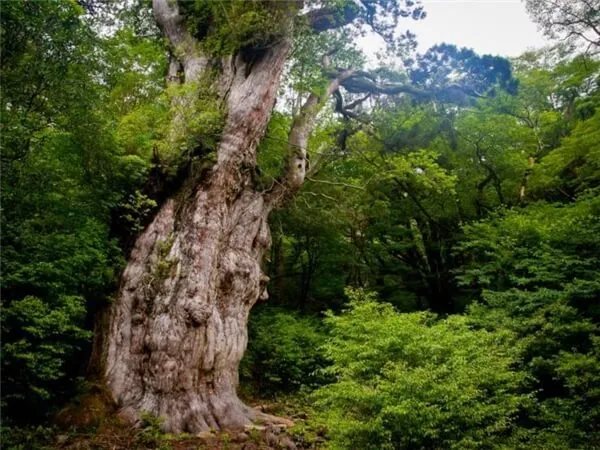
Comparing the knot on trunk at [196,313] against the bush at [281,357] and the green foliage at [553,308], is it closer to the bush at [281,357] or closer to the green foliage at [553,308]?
the green foliage at [553,308]

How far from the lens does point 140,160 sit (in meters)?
7.64

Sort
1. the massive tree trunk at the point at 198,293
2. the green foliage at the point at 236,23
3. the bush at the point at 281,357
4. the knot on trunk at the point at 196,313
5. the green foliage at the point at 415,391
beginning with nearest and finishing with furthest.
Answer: the green foliage at the point at 415,391
the massive tree trunk at the point at 198,293
the knot on trunk at the point at 196,313
the green foliage at the point at 236,23
the bush at the point at 281,357

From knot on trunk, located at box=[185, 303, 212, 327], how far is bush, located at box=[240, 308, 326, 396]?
4944mm

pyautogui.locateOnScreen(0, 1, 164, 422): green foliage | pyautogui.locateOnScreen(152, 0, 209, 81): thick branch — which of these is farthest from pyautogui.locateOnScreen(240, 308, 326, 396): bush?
pyautogui.locateOnScreen(152, 0, 209, 81): thick branch

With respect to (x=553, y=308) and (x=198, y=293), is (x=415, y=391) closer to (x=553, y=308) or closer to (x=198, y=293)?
(x=198, y=293)

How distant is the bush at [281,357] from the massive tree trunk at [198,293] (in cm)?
350

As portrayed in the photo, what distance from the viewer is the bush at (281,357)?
463 inches

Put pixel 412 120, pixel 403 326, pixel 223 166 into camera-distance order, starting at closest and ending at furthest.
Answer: pixel 403 326
pixel 223 166
pixel 412 120

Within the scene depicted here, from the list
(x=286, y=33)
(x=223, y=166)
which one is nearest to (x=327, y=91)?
(x=286, y=33)

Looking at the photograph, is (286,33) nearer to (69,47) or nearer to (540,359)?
(69,47)

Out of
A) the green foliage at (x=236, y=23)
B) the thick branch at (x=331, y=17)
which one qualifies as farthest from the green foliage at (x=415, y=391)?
the thick branch at (x=331, y=17)

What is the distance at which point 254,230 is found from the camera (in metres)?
9.18

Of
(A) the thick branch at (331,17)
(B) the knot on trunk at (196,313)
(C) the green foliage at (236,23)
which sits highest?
(A) the thick branch at (331,17)

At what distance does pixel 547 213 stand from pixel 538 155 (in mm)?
4003
